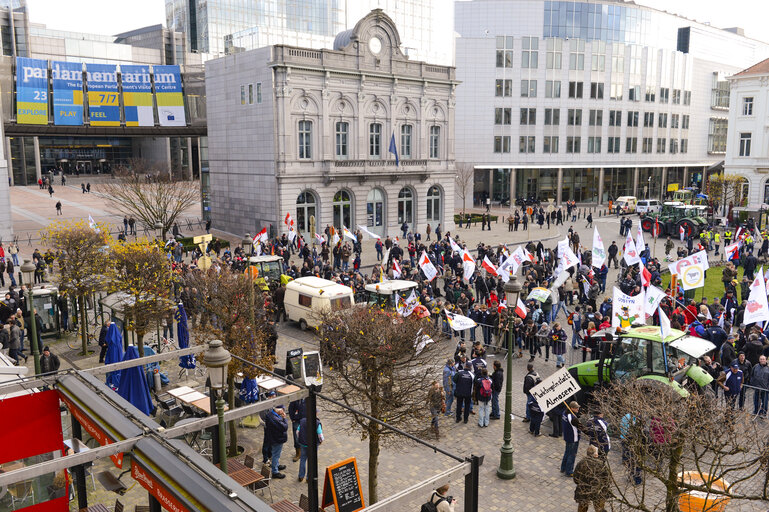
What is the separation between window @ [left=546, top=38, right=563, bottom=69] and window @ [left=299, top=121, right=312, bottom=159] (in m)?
39.8

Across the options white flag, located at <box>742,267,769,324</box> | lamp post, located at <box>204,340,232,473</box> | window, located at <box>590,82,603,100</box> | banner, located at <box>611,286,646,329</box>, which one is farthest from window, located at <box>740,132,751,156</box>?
lamp post, located at <box>204,340,232,473</box>

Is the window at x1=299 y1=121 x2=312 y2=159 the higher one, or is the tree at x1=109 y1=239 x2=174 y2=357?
the window at x1=299 y1=121 x2=312 y2=159

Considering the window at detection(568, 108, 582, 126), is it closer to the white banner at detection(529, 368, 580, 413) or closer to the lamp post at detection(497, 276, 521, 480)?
the lamp post at detection(497, 276, 521, 480)

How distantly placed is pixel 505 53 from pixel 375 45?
101 ft

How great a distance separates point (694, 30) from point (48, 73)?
288 ft

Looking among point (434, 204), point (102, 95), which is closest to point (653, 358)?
point (434, 204)

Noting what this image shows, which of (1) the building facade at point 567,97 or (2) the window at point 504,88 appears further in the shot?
(1) the building facade at point 567,97

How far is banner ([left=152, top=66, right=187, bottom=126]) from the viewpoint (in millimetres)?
56725

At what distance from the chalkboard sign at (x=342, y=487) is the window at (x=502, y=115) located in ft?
224

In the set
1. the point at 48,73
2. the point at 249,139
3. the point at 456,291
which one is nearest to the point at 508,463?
the point at 456,291

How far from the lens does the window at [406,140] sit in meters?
51.3

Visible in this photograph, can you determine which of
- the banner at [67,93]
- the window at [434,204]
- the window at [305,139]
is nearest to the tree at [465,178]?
the window at [434,204]

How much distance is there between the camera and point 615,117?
7938 cm

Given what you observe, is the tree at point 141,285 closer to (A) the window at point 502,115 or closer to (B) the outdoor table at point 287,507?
(B) the outdoor table at point 287,507
